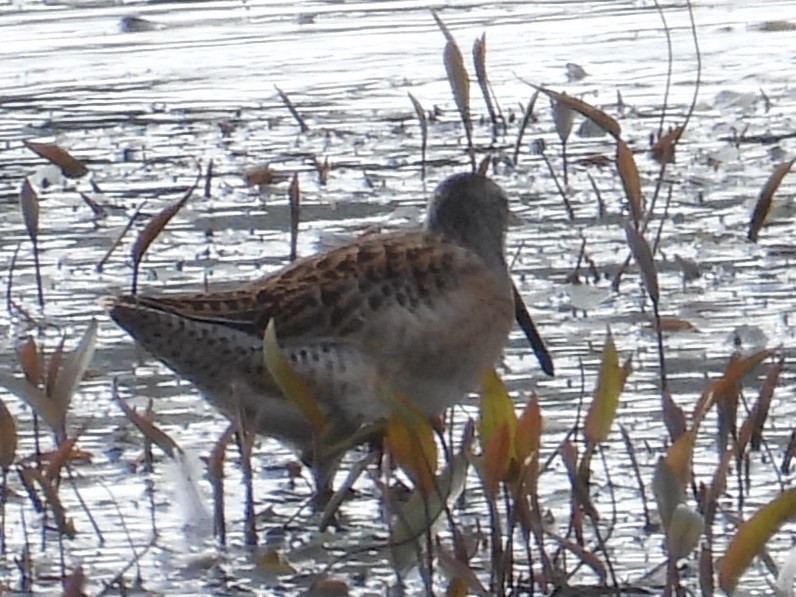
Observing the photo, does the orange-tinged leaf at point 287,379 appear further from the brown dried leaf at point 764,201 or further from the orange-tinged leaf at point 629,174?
the brown dried leaf at point 764,201

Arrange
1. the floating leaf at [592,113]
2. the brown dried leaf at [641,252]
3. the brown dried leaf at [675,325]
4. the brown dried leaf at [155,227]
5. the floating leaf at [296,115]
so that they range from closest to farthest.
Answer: the brown dried leaf at [641,252] < the brown dried leaf at [155,227] < the floating leaf at [592,113] < the brown dried leaf at [675,325] < the floating leaf at [296,115]

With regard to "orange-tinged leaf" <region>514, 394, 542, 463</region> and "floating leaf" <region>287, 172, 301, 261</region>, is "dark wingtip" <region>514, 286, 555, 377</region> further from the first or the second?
"orange-tinged leaf" <region>514, 394, 542, 463</region>

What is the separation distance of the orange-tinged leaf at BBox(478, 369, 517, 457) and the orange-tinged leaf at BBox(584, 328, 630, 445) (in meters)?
0.22

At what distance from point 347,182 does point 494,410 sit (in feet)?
14.5

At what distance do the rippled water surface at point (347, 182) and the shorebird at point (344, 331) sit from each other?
200 millimetres

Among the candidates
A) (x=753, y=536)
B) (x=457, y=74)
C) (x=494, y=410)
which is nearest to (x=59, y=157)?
(x=457, y=74)

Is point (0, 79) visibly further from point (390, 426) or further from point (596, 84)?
point (390, 426)

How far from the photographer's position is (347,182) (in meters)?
8.59

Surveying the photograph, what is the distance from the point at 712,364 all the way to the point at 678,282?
0.85 meters

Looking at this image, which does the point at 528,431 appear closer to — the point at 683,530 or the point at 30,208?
the point at 683,530

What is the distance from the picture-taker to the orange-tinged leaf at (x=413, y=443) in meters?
4.01

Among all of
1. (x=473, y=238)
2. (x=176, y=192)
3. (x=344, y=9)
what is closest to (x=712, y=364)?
(x=473, y=238)

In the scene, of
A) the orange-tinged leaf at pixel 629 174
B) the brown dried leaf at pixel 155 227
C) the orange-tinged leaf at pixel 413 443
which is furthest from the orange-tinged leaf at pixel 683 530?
the brown dried leaf at pixel 155 227

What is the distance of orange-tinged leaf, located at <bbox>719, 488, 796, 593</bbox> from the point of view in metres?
3.79
